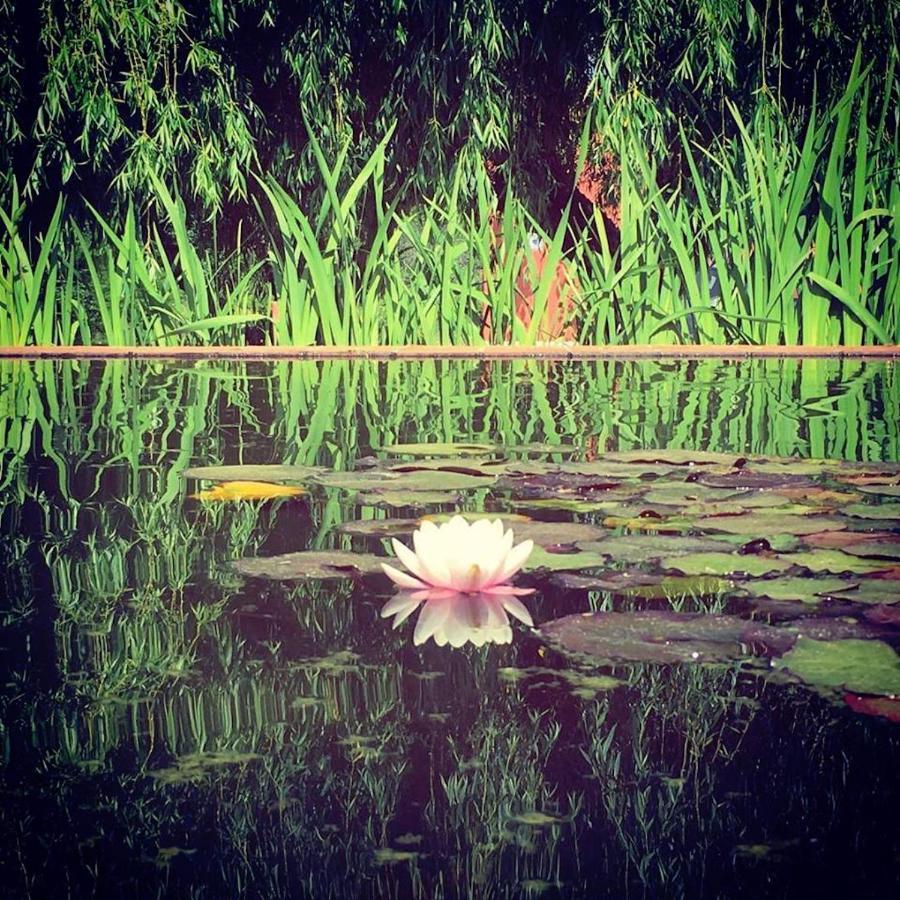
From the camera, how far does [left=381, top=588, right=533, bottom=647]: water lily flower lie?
1.35 metres

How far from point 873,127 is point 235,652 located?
5444 mm

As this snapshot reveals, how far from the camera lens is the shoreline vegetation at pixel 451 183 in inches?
211

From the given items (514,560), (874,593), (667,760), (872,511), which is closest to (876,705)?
(667,760)

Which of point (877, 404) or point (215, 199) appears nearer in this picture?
point (877, 404)

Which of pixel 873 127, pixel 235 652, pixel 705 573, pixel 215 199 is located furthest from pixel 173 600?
pixel 873 127

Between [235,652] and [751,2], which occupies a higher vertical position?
[751,2]

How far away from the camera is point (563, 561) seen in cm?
165

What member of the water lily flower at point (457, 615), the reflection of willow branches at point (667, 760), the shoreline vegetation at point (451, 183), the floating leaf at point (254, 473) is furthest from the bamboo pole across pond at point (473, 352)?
the reflection of willow branches at point (667, 760)

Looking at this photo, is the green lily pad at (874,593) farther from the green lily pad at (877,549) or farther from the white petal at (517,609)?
the white petal at (517,609)

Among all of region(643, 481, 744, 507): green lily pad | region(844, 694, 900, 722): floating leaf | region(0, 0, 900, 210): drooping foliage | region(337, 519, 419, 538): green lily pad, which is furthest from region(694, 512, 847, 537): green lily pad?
region(0, 0, 900, 210): drooping foliage

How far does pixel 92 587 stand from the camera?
160 cm

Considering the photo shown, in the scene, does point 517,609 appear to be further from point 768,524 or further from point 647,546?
point 768,524

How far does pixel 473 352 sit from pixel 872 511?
3154 mm

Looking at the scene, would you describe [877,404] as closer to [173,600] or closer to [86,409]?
[86,409]
